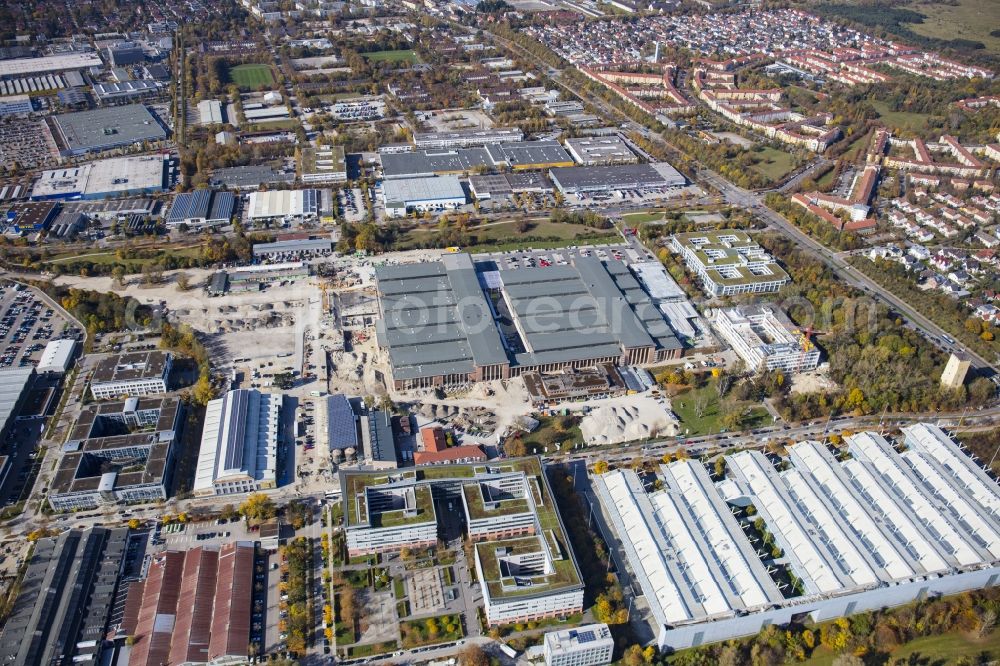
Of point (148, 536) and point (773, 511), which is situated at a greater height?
point (148, 536)

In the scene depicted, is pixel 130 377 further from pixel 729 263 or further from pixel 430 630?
pixel 729 263

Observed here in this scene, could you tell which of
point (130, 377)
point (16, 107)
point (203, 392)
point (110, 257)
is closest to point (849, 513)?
point (203, 392)

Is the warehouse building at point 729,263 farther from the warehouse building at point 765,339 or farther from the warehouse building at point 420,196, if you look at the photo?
the warehouse building at point 420,196

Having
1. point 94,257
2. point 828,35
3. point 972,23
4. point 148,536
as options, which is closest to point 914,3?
point 972,23

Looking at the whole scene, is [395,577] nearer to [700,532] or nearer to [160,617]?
[160,617]

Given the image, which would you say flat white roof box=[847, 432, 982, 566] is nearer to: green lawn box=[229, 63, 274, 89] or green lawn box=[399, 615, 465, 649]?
green lawn box=[399, 615, 465, 649]
